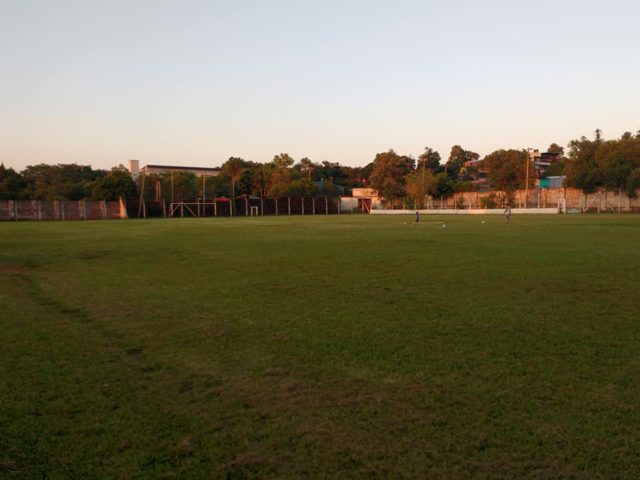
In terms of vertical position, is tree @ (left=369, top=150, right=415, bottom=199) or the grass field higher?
tree @ (left=369, top=150, right=415, bottom=199)

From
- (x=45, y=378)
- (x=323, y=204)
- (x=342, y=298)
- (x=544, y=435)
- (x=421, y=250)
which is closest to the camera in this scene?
(x=544, y=435)

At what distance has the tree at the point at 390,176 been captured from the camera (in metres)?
83.2

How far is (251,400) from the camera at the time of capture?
435cm

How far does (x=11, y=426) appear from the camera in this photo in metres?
3.86

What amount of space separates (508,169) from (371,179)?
873 inches

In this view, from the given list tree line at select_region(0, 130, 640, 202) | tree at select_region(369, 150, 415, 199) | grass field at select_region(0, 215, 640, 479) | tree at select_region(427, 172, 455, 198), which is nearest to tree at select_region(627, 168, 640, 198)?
tree line at select_region(0, 130, 640, 202)

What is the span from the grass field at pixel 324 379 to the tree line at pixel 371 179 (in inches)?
2158

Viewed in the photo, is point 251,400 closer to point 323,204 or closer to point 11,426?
point 11,426

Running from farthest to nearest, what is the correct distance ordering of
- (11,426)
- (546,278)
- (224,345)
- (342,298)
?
(546,278) → (342,298) → (224,345) → (11,426)

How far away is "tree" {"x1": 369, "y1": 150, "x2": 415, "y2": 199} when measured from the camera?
273 feet

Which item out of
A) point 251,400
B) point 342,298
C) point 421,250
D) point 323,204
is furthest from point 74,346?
point 323,204

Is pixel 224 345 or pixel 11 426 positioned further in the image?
pixel 224 345

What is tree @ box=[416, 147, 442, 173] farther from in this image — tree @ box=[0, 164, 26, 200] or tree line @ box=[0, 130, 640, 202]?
tree @ box=[0, 164, 26, 200]

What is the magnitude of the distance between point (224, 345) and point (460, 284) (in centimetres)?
530
